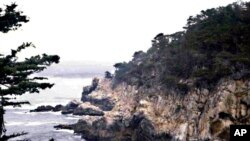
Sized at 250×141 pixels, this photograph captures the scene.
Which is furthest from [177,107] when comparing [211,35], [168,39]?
[168,39]

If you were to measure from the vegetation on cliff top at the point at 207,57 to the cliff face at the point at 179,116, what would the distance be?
1770 mm

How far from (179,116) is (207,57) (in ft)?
35.4

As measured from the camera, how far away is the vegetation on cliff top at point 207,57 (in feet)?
209

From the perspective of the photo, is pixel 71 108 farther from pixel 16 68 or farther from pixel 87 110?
pixel 16 68

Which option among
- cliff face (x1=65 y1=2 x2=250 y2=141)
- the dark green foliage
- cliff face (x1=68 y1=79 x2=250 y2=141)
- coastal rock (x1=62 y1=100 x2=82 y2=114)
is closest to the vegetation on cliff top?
cliff face (x1=65 y1=2 x2=250 y2=141)

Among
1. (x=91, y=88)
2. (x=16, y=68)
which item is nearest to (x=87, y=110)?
(x=91, y=88)

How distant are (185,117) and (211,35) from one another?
16.6 m

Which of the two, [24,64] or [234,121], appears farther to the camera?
[234,121]

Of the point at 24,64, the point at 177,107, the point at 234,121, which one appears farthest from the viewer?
the point at 177,107

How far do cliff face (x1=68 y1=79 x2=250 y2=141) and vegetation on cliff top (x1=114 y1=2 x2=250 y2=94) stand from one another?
1.77 m

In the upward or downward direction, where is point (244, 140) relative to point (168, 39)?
downward

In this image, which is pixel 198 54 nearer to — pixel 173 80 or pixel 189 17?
pixel 173 80

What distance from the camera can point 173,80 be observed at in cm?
7519

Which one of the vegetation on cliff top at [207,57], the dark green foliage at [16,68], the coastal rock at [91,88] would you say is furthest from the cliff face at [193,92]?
the coastal rock at [91,88]
